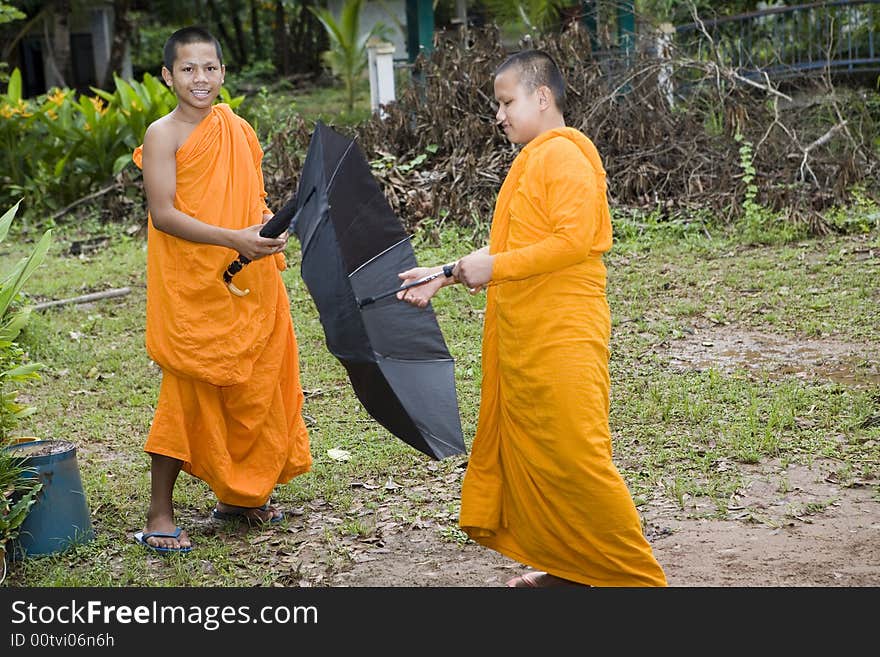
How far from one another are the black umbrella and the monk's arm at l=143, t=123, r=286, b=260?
36 centimetres

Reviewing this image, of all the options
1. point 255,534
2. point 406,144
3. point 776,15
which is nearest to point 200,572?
point 255,534

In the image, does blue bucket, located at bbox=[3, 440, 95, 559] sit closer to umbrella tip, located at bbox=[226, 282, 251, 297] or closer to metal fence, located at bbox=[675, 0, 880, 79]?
umbrella tip, located at bbox=[226, 282, 251, 297]

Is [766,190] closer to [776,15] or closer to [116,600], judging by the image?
[776,15]

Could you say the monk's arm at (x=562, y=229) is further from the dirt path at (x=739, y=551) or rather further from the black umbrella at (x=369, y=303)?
the dirt path at (x=739, y=551)

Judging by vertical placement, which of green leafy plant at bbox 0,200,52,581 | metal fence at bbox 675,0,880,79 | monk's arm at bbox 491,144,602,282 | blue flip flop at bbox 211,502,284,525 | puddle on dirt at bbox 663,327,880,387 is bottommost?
A: blue flip flop at bbox 211,502,284,525

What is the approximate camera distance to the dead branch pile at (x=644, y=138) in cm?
992

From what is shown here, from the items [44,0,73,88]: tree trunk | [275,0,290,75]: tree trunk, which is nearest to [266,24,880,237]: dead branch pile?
[44,0,73,88]: tree trunk

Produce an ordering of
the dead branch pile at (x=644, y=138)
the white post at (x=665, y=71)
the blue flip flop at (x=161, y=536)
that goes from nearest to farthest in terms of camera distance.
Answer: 1. the blue flip flop at (x=161, y=536)
2. the dead branch pile at (x=644, y=138)
3. the white post at (x=665, y=71)

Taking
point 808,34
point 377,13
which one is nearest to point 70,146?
point 808,34

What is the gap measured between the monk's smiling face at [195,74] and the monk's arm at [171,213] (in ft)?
0.51

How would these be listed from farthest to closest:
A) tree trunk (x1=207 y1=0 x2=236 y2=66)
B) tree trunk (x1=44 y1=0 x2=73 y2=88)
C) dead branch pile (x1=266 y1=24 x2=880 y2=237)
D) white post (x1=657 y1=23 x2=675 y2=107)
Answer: tree trunk (x1=207 y1=0 x2=236 y2=66) < tree trunk (x1=44 y1=0 x2=73 y2=88) < white post (x1=657 y1=23 x2=675 y2=107) < dead branch pile (x1=266 y1=24 x2=880 y2=237)

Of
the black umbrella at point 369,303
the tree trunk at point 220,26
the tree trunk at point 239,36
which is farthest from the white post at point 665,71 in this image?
the tree trunk at point 239,36

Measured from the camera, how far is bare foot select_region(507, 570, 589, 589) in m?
3.84

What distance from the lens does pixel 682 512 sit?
4699 mm
